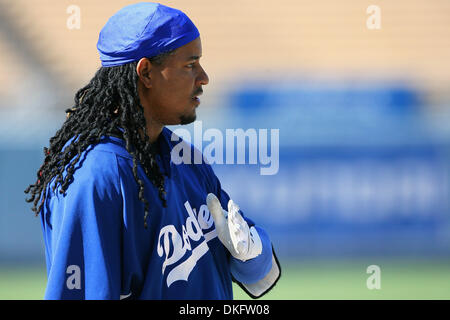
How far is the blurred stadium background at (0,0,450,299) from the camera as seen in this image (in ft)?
19.8

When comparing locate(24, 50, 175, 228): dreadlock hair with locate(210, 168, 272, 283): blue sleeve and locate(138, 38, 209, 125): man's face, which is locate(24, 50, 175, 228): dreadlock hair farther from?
locate(210, 168, 272, 283): blue sleeve

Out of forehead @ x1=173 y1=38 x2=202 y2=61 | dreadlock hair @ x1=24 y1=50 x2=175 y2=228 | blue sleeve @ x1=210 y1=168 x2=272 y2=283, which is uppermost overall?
forehead @ x1=173 y1=38 x2=202 y2=61

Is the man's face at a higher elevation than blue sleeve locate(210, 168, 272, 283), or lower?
higher

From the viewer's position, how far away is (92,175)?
1.62m

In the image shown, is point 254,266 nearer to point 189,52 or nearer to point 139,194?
point 139,194

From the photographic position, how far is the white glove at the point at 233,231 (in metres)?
1.98

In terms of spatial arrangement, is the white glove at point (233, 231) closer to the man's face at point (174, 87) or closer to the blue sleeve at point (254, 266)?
the blue sleeve at point (254, 266)

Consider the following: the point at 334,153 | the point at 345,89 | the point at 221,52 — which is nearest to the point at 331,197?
the point at 334,153

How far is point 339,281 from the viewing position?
5680 millimetres

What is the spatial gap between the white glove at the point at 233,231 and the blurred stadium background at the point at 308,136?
363 cm

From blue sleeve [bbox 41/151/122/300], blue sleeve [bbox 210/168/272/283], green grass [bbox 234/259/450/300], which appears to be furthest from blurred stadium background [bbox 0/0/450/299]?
blue sleeve [bbox 41/151/122/300]

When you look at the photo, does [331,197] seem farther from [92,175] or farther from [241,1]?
[92,175]

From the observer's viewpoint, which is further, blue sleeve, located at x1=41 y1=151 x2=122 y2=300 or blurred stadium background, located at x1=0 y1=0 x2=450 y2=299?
blurred stadium background, located at x1=0 y1=0 x2=450 y2=299

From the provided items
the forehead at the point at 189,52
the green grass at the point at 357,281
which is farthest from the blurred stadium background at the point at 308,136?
the forehead at the point at 189,52
